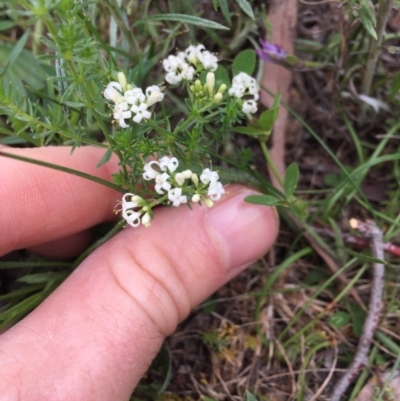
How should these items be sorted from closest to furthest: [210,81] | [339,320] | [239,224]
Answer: [210,81] → [239,224] → [339,320]

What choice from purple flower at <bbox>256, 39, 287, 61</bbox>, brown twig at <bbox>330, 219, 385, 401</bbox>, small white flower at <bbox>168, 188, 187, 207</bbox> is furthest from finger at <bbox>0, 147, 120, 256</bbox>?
brown twig at <bbox>330, 219, 385, 401</bbox>

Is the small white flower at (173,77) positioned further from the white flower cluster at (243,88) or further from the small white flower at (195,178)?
the small white flower at (195,178)

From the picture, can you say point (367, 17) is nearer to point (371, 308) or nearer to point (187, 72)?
point (187, 72)

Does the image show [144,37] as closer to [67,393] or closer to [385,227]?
[385,227]

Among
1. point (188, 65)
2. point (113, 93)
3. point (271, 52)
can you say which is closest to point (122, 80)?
point (113, 93)

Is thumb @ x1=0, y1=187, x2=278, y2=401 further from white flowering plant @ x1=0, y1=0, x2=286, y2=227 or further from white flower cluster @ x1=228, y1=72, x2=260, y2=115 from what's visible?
white flower cluster @ x1=228, y1=72, x2=260, y2=115
